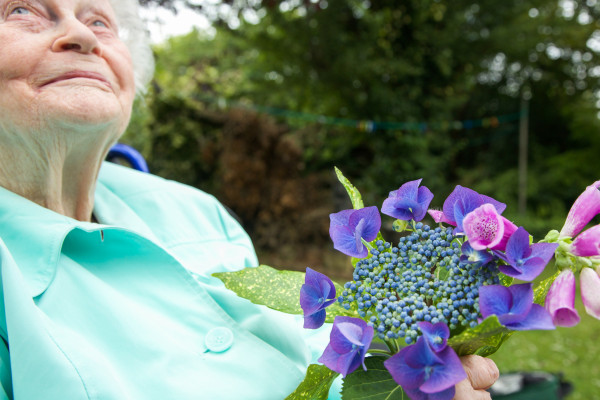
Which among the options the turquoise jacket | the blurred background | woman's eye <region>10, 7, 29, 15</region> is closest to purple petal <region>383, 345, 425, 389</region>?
the turquoise jacket

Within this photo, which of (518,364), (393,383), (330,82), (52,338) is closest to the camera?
(393,383)

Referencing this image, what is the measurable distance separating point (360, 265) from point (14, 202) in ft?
3.00

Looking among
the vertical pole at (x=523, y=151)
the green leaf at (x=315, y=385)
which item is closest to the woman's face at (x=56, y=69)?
the green leaf at (x=315, y=385)

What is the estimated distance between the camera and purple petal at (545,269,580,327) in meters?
0.73

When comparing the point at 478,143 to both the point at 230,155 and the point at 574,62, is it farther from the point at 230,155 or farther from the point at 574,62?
the point at 230,155

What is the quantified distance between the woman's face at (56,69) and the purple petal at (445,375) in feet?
3.24

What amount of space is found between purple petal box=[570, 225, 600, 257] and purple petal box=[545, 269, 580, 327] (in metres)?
0.03

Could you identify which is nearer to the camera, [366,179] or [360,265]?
[360,265]

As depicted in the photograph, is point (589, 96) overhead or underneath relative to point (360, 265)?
underneath

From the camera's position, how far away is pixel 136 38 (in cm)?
179

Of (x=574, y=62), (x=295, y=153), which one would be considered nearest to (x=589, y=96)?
(x=574, y=62)

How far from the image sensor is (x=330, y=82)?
7500 mm

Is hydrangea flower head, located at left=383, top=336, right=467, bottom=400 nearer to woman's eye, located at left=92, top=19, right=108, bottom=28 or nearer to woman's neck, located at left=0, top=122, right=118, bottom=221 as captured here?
woman's neck, located at left=0, top=122, right=118, bottom=221

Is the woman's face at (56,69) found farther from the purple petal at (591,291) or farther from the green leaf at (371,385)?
the purple petal at (591,291)
